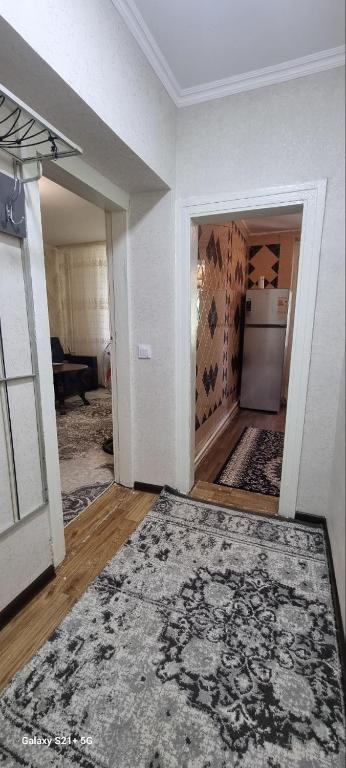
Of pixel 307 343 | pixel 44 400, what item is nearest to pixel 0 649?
pixel 44 400

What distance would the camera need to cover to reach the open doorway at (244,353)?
2.50 metres

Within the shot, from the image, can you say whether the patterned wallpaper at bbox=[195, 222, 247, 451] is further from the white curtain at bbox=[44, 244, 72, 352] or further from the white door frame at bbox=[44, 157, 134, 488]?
the white curtain at bbox=[44, 244, 72, 352]

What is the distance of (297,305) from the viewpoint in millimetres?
1648

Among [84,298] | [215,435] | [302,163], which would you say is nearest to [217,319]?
[215,435]

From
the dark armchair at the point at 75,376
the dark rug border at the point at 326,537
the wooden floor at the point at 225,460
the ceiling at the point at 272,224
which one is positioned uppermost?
the ceiling at the point at 272,224

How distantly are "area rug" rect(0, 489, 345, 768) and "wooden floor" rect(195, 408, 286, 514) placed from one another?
1.51ft

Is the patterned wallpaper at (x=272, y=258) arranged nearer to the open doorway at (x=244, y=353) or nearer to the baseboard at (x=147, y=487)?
the open doorway at (x=244, y=353)

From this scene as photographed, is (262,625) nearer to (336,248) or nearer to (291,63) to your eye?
(336,248)

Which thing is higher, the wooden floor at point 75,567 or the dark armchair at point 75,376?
the dark armchair at point 75,376

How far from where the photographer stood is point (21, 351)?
126 centimetres

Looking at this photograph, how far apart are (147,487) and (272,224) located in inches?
132

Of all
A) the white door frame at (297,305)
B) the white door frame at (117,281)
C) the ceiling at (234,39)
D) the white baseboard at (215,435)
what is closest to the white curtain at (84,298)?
the white baseboard at (215,435)

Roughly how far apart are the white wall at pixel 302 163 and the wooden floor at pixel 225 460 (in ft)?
1.04

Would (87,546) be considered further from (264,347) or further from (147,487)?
(264,347)
